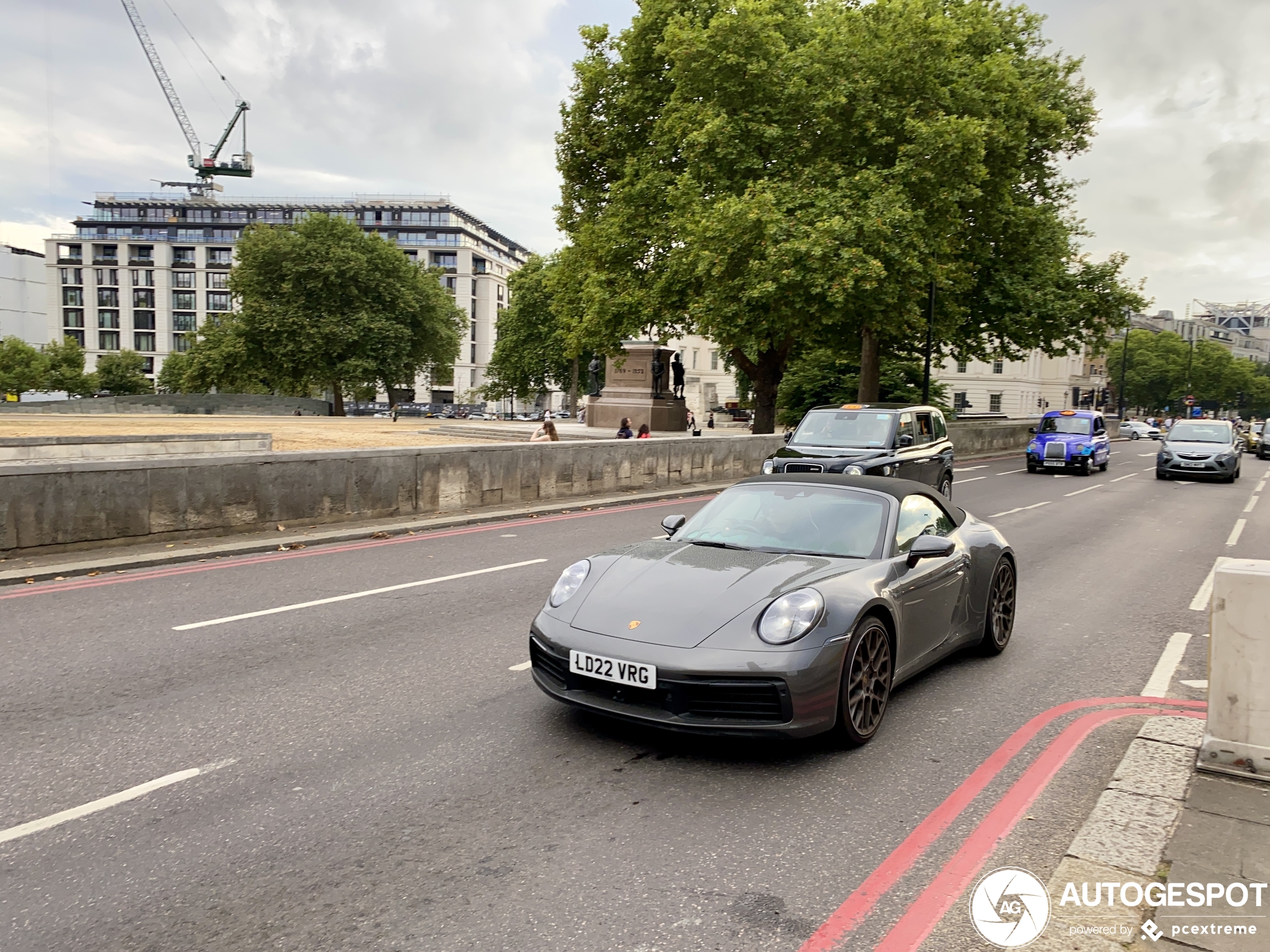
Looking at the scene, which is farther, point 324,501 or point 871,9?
point 871,9

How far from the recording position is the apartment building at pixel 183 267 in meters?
122

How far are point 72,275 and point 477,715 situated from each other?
146032 millimetres

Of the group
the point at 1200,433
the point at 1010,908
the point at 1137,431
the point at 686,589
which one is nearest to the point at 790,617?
the point at 686,589

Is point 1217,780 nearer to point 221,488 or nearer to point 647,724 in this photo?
point 647,724

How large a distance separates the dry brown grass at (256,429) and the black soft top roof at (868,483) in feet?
53.7

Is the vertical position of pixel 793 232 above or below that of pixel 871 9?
below

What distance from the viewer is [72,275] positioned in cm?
12425

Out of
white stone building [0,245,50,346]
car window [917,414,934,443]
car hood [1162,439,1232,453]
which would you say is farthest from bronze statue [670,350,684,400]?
white stone building [0,245,50,346]

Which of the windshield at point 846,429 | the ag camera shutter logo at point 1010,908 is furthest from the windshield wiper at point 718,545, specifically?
the windshield at point 846,429

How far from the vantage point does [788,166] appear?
25.8 m

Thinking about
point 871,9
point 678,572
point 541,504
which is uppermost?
point 871,9

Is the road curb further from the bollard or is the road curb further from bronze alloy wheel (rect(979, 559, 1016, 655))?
the bollard

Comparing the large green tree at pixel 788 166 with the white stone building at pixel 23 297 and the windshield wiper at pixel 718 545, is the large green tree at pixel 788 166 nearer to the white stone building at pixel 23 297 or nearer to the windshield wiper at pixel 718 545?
the windshield wiper at pixel 718 545

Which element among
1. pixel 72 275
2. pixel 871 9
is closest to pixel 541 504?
pixel 871 9
